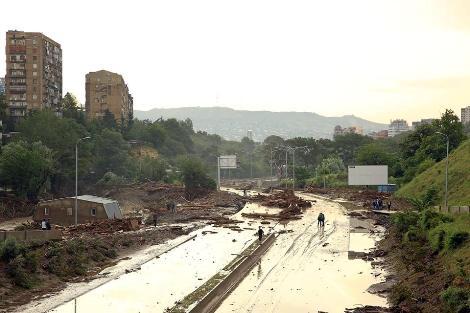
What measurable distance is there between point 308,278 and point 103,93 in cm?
13576

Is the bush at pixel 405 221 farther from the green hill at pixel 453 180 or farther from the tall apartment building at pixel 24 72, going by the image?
the tall apartment building at pixel 24 72

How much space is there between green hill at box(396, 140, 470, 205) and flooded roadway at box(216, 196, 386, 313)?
1164 cm

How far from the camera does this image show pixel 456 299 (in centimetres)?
2378

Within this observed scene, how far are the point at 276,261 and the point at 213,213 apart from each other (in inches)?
1379

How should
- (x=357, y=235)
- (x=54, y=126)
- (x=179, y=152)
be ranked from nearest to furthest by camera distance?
(x=357, y=235), (x=54, y=126), (x=179, y=152)

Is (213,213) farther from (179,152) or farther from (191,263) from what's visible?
(179,152)

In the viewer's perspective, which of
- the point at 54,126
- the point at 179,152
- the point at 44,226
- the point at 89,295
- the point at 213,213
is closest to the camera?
the point at 89,295

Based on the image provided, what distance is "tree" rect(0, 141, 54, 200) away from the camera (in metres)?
78.4

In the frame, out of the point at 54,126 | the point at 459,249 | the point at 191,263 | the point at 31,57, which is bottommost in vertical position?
the point at 191,263

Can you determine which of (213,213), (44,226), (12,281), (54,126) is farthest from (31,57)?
(12,281)

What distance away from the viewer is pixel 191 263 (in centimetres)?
4231

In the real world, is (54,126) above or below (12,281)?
above

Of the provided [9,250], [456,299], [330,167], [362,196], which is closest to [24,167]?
[9,250]

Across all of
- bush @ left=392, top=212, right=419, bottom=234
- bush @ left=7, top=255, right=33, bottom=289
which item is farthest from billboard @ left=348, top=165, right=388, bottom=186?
bush @ left=7, top=255, right=33, bottom=289
